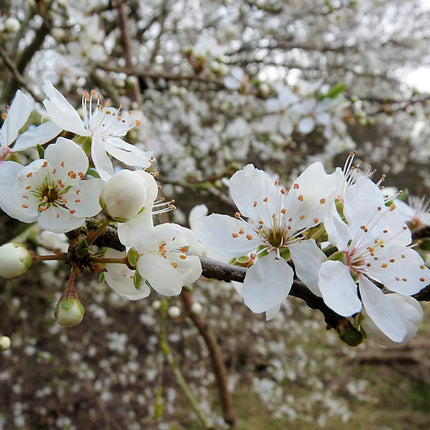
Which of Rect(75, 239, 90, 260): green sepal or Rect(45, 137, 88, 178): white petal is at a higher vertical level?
Rect(45, 137, 88, 178): white petal

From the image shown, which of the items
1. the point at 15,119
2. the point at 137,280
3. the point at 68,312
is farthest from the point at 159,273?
the point at 15,119

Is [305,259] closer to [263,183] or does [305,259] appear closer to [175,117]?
[263,183]

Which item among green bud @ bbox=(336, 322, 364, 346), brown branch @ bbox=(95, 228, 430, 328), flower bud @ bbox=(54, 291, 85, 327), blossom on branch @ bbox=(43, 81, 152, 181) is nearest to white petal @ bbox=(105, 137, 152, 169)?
blossom on branch @ bbox=(43, 81, 152, 181)

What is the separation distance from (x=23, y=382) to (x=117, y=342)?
827mm

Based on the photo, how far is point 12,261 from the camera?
56 cm

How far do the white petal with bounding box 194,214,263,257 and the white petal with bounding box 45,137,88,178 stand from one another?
20 cm

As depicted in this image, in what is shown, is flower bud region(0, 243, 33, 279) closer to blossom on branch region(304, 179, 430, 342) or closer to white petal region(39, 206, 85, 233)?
white petal region(39, 206, 85, 233)

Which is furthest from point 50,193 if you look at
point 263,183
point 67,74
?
point 67,74

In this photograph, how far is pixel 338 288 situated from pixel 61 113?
0.48m

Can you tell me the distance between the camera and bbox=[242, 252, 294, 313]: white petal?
586 mm

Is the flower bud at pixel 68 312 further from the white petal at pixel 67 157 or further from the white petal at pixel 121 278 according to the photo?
the white petal at pixel 67 157

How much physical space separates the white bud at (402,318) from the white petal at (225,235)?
8.6 inches

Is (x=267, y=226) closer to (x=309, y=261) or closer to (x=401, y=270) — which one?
(x=309, y=261)

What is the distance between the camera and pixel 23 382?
10.7ft
